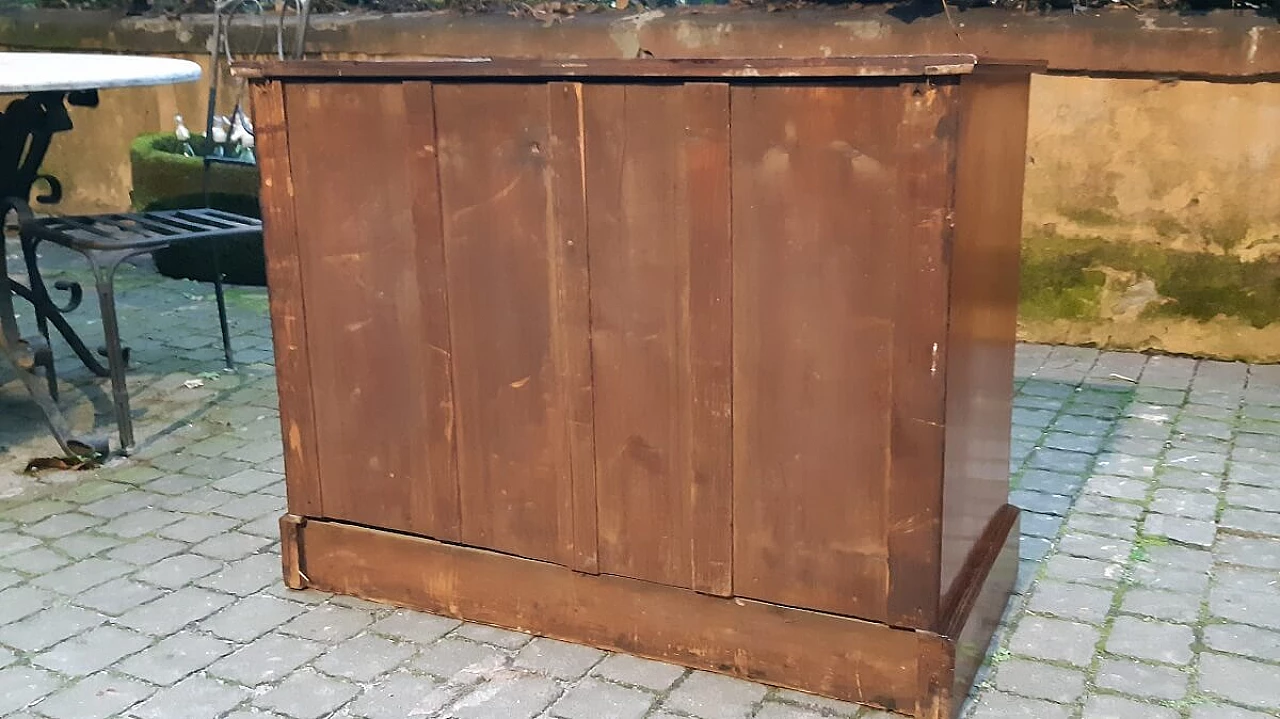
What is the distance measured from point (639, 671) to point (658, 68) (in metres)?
1.31

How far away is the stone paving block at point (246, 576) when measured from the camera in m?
3.01

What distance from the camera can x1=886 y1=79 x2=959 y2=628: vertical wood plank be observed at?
81.5 inches

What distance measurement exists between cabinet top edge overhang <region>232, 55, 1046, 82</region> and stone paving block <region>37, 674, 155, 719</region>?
55.4 inches

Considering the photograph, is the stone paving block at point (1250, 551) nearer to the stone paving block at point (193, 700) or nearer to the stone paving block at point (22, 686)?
the stone paving block at point (193, 700)

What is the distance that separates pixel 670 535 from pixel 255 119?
1.42 m

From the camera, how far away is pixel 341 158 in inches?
106

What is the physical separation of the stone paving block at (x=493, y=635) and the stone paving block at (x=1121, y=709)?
1.25m

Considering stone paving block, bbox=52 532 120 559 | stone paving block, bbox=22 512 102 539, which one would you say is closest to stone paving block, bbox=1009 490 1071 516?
stone paving block, bbox=52 532 120 559

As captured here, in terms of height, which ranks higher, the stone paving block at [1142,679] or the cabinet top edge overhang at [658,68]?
the cabinet top edge overhang at [658,68]

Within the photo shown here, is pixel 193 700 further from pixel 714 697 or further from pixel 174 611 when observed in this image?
pixel 714 697

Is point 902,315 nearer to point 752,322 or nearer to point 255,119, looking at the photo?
point 752,322

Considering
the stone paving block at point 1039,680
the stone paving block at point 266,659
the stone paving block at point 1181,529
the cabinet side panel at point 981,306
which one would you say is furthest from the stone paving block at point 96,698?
the stone paving block at point 1181,529

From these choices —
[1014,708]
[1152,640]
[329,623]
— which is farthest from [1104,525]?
[329,623]

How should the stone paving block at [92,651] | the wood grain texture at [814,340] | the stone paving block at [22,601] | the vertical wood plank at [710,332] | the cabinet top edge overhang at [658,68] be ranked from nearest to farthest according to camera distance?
the cabinet top edge overhang at [658,68]
the wood grain texture at [814,340]
the vertical wood plank at [710,332]
the stone paving block at [92,651]
the stone paving block at [22,601]
